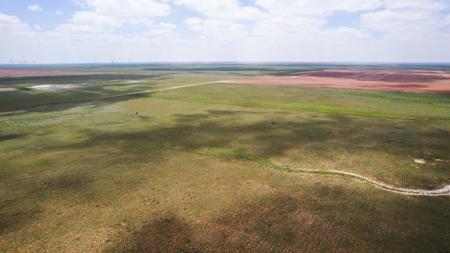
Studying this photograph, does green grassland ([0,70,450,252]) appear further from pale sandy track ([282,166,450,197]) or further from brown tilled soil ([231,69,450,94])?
brown tilled soil ([231,69,450,94])

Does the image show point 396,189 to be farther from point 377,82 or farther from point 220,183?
point 377,82

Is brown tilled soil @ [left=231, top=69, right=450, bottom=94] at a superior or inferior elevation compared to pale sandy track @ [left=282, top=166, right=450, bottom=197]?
superior

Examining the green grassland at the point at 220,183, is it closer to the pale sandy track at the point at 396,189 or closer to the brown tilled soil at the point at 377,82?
the pale sandy track at the point at 396,189

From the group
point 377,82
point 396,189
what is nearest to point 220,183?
point 396,189

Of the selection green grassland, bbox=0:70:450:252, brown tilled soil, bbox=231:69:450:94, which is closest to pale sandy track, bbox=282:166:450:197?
green grassland, bbox=0:70:450:252

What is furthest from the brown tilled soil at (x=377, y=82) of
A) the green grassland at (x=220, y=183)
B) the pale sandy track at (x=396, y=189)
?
the pale sandy track at (x=396, y=189)

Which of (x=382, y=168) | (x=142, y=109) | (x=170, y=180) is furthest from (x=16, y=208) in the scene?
(x=142, y=109)

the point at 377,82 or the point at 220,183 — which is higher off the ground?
the point at 377,82

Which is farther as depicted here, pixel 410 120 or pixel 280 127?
pixel 410 120

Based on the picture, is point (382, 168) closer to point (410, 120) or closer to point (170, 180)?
point (170, 180)
